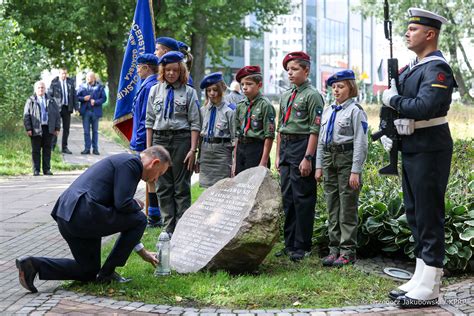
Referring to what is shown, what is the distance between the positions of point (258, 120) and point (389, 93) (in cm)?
233

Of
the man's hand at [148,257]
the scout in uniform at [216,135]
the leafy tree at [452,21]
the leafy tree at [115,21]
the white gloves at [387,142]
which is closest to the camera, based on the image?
the white gloves at [387,142]

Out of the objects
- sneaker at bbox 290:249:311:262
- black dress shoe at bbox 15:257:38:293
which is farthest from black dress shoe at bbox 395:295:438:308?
black dress shoe at bbox 15:257:38:293

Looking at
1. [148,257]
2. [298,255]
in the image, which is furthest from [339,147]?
[148,257]

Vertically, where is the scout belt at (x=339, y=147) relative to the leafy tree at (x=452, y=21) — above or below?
below

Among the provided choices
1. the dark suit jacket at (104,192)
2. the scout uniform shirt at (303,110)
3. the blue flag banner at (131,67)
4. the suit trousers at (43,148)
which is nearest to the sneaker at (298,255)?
the scout uniform shirt at (303,110)

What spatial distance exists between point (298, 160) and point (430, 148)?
195 cm

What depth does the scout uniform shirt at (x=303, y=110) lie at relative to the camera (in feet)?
24.3

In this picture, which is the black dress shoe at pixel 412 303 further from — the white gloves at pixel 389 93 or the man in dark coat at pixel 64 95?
the man in dark coat at pixel 64 95

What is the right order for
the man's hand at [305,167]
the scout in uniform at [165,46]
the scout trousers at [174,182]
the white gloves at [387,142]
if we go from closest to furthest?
the white gloves at [387,142], the man's hand at [305,167], the scout trousers at [174,182], the scout in uniform at [165,46]

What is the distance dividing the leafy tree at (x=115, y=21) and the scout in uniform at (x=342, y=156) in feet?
77.3

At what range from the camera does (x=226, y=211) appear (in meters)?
7.10

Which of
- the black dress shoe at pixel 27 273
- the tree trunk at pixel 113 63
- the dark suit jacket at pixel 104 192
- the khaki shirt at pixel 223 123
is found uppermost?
the tree trunk at pixel 113 63

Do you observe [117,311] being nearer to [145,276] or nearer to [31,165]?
[145,276]

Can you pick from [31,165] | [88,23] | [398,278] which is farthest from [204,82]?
[88,23]
